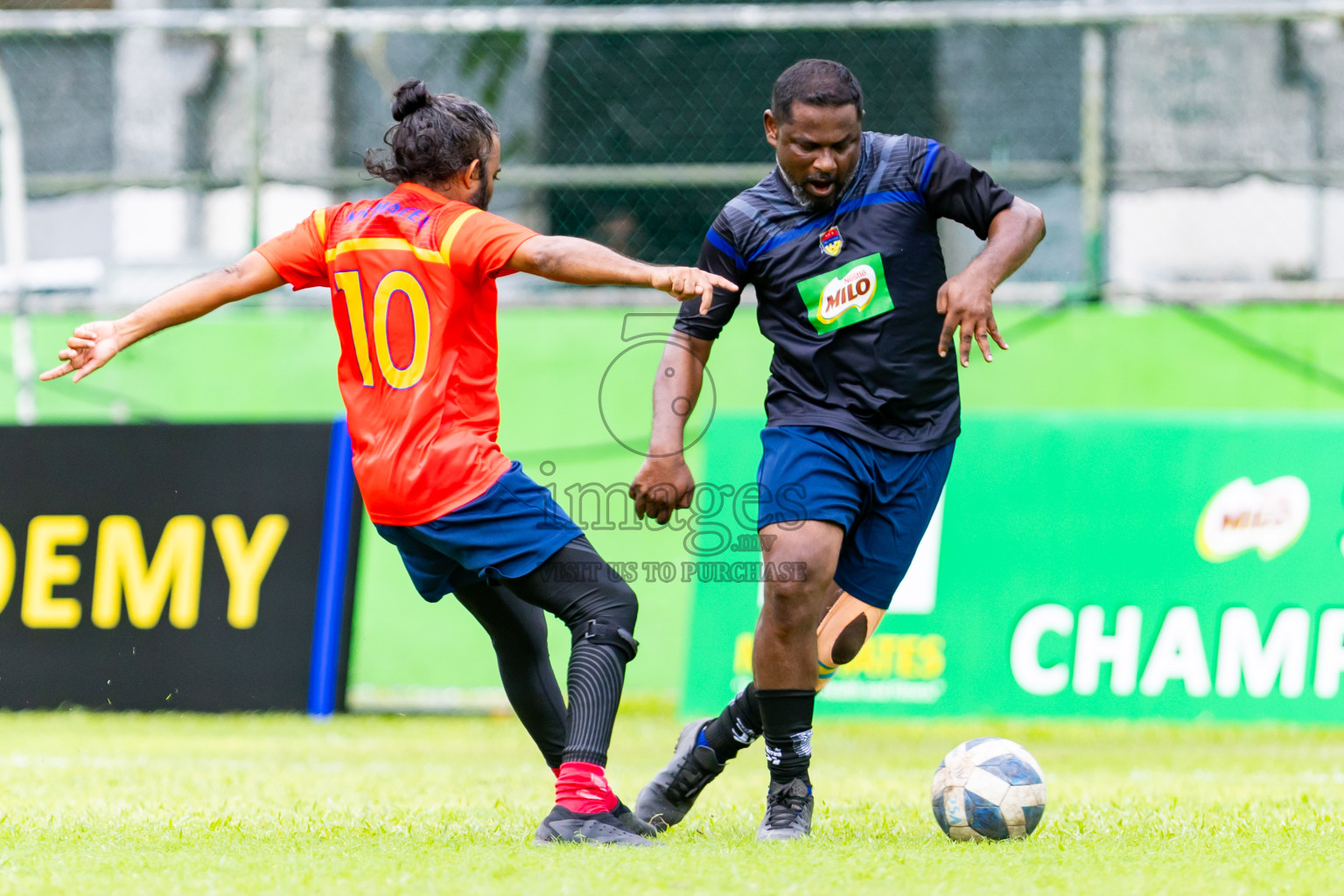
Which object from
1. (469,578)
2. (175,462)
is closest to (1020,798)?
(469,578)

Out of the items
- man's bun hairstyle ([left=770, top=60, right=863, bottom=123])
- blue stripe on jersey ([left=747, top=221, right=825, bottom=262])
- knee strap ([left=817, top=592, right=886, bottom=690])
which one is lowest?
knee strap ([left=817, top=592, right=886, bottom=690])

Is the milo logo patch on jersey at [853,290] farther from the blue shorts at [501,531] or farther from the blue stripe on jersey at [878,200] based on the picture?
the blue shorts at [501,531]

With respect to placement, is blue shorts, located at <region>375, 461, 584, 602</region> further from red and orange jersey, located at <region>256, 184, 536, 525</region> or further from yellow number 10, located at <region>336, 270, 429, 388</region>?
yellow number 10, located at <region>336, 270, 429, 388</region>

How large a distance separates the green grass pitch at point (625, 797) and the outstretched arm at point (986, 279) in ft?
4.62

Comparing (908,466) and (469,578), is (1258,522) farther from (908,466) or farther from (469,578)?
(469,578)

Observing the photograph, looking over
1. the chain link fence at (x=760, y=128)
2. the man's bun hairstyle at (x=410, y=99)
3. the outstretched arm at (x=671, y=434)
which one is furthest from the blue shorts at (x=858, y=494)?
the chain link fence at (x=760, y=128)

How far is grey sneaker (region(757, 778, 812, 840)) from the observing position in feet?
14.4

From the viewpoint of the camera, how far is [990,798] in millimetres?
4316

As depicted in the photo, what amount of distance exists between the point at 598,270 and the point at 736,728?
5.30 feet

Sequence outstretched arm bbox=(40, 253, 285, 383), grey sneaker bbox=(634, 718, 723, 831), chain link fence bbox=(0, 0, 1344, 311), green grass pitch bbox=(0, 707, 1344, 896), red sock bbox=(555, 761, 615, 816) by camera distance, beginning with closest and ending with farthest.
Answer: green grass pitch bbox=(0, 707, 1344, 896) < red sock bbox=(555, 761, 615, 816) < outstretched arm bbox=(40, 253, 285, 383) < grey sneaker bbox=(634, 718, 723, 831) < chain link fence bbox=(0, 0, 1344, 311)

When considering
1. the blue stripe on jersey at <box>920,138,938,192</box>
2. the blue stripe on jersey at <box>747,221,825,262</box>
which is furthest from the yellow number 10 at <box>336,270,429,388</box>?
the blue stripe on jersey at <box>920,138,938,192</box>

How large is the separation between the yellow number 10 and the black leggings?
659 mm

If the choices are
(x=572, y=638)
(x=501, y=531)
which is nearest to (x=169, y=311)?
(x=501, y=531)

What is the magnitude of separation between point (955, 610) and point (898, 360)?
354 centimetres
